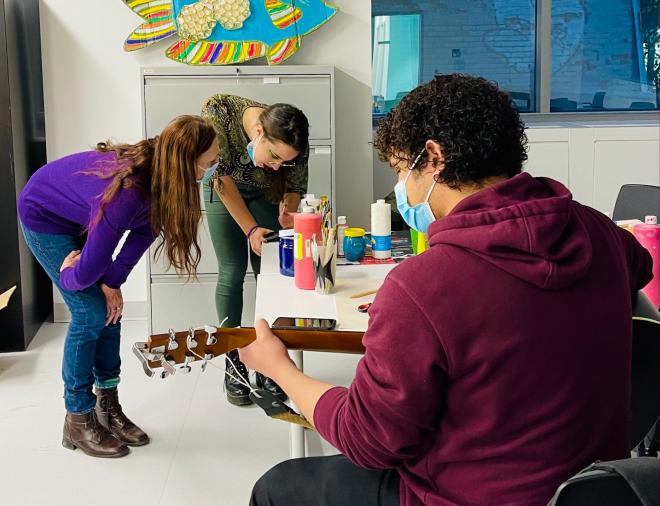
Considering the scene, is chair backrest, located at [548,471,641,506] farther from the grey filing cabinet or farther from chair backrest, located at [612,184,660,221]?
the grey filing cabinet

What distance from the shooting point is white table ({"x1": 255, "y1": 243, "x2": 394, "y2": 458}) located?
6.72ft

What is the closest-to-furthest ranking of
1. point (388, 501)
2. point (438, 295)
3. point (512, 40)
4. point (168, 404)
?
point (438, 295), point (388, 501), point (168, 404), point (512, 40)

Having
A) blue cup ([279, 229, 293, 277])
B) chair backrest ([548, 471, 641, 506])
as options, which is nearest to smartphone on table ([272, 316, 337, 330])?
blue cup ([279, 229, 293, 277])

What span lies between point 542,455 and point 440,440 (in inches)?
5.8

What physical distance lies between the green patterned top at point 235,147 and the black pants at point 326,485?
1788 mm

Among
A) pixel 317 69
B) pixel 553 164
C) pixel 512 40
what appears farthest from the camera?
pixel 512 40

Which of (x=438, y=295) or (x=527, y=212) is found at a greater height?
(x=527, y=212)

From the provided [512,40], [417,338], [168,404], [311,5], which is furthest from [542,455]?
[512,40]

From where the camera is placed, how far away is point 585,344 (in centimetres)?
121

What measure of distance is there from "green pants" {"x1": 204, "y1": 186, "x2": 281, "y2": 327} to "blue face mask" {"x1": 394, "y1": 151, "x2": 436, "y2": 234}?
168 cm

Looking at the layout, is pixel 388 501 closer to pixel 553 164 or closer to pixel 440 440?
pixel 440 440

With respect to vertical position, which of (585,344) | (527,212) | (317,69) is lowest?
(585,344)

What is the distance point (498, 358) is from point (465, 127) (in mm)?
402

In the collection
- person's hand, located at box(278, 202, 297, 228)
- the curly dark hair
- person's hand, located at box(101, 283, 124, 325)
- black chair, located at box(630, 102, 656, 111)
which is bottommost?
person's hand, located at box(101, 283, 124, 325)
